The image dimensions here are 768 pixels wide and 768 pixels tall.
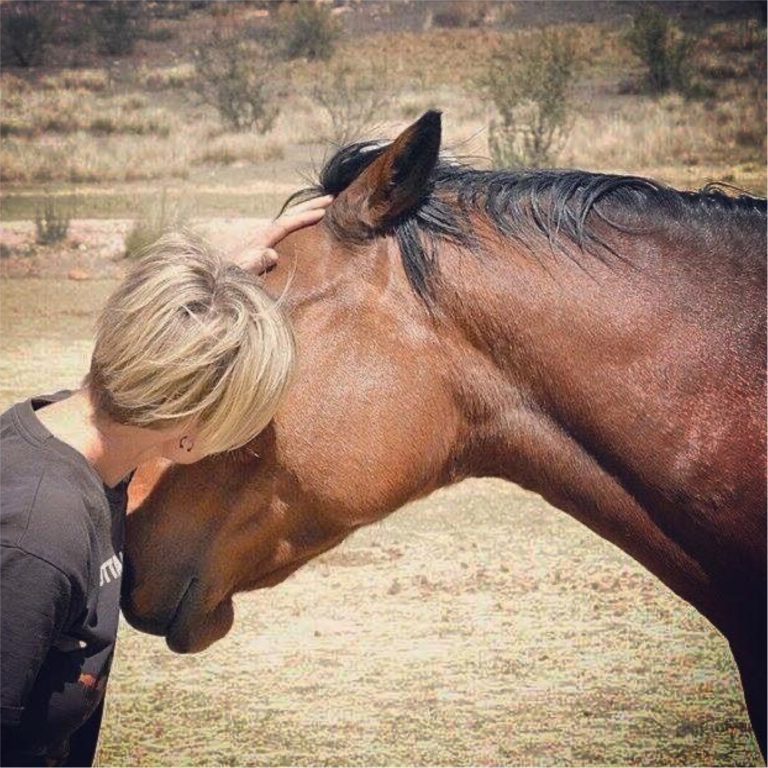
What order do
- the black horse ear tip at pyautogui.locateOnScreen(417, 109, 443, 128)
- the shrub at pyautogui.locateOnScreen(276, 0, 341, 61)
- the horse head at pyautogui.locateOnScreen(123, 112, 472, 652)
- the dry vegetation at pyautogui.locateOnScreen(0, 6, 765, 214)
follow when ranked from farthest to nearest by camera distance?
the shrub at pyautogui.locateOnScreen(276, 0, 341, 61) < the dry vegetation at pyautogui.locateOnScreen(0, 6, 765, 214) < the horse head at pyautogui.locateOnScreen(123, 112, 472, 652) < the black horse ear tip at pyautogui.locateOnScreen(417, 109, 443, 128)

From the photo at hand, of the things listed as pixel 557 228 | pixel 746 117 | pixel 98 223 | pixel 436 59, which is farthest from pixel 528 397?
pixel 436 59

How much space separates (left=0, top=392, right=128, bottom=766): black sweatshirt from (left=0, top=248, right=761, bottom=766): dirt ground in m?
1.91

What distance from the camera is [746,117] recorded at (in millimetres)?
16438

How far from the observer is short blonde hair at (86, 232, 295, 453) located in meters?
1.93

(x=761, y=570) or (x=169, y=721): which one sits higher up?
(x=761, y=570)

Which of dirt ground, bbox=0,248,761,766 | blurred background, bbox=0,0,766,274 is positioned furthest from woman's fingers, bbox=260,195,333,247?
blurred background, bbox=0,0,766,274

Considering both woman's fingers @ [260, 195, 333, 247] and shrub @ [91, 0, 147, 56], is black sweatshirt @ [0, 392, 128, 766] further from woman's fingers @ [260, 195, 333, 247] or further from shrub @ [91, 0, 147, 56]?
shrub @ [91, 0, 147, 56]

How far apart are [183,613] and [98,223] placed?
38.5ft

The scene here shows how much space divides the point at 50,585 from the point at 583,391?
3.21ft

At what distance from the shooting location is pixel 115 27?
1689cm

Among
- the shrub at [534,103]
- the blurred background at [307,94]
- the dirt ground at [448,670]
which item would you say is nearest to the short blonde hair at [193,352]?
the dirt ground at [448,670]

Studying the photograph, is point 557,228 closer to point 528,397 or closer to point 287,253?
point 528,397

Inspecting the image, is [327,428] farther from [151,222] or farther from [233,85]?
[233,85]

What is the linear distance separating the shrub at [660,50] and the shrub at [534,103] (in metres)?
2.70
